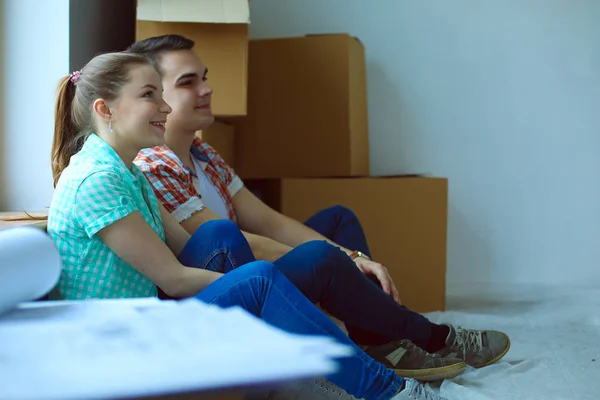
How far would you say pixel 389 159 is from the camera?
2.74 m

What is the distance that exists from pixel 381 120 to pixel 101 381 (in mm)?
2406

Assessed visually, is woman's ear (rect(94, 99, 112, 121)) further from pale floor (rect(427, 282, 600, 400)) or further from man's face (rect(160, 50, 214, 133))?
pale floor (rect(427, 282, 600, 400))

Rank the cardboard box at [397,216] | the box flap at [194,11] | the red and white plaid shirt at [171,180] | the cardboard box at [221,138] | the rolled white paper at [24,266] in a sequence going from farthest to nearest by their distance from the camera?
the cardboard box at [397,216] < the cardboard box at [221,138] < the box flap at [194,11] < the red and white plaid shirt at [171,180] < the rolled white paper at [24,266]

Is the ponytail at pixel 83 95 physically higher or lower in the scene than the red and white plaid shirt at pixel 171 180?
higher

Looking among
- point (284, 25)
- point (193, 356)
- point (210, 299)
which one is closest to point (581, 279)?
point (284, 25)

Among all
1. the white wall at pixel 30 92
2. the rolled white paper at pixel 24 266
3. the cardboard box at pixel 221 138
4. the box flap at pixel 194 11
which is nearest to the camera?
the rolled white paper at pixel 24 266

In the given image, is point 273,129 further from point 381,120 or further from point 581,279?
point 581,279

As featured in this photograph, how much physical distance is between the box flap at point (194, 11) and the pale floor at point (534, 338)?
3.36ft

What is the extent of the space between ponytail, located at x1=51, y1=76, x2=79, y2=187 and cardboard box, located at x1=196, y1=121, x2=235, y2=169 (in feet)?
1.99

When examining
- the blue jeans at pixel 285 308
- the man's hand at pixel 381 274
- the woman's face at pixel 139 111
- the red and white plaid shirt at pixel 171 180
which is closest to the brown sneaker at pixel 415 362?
the man's hand at pixel 381 274

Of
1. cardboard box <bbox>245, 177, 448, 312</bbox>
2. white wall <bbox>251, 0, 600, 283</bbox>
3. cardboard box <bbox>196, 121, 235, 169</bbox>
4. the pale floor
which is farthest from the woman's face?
white wall <bbox>251, 0, 600, 283</bbox>

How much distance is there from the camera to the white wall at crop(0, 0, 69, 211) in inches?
64.6

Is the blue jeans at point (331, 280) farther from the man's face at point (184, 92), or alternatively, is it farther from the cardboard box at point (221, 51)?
the cardboard box at point (221, 51)

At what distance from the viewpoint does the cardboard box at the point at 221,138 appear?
2.03 metres
